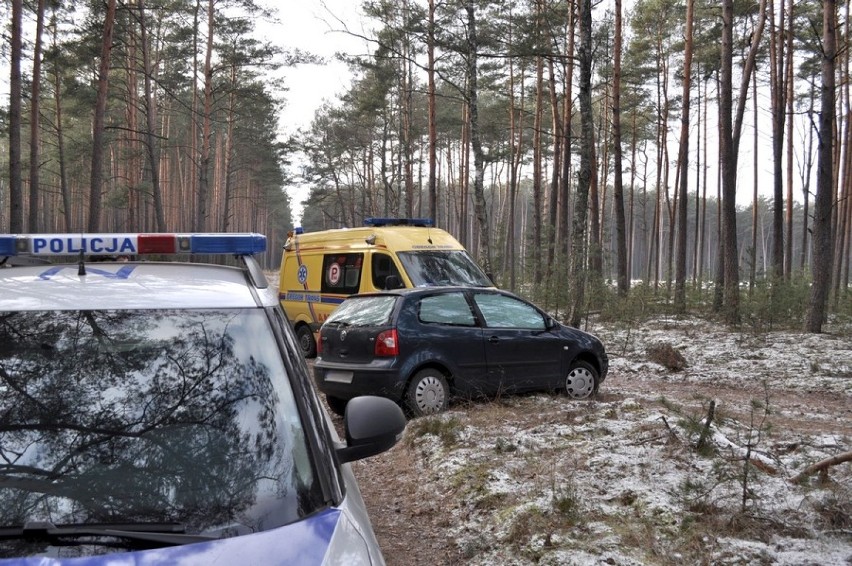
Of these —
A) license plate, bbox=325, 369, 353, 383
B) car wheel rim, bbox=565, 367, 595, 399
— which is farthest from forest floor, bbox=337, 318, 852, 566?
license plate, bbox=325, 369, 353, 383

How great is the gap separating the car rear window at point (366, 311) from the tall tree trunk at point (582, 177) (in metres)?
7.54

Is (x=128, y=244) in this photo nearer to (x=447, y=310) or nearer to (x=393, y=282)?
(x=447, y=310)

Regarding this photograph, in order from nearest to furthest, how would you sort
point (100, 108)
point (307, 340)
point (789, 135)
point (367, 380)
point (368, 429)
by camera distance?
1. point (368, 429)
2. point (367, 380)
3. point (307, 340)
4. point (100, 108)
5. point (789, 135)

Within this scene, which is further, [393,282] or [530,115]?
[530,115]

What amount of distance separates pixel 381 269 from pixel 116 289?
32.7 ft

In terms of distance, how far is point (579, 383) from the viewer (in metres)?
9.35

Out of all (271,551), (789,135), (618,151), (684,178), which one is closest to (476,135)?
(618,151)

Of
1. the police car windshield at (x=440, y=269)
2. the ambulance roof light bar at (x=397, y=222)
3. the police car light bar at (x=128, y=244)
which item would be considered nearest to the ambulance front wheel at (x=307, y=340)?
the ambulance roof light bar at (x=397, y=222)

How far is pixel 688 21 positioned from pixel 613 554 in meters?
21.0

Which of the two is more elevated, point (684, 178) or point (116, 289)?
point (684, 178)

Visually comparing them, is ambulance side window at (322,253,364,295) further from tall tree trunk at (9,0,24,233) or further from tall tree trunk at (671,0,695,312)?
tall tree trunk at (671,0,695,312)

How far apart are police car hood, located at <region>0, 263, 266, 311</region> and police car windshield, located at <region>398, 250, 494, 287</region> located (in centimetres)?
904

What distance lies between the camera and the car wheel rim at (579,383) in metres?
9.29

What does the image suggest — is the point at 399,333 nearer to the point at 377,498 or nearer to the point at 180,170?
the point at 377,498
